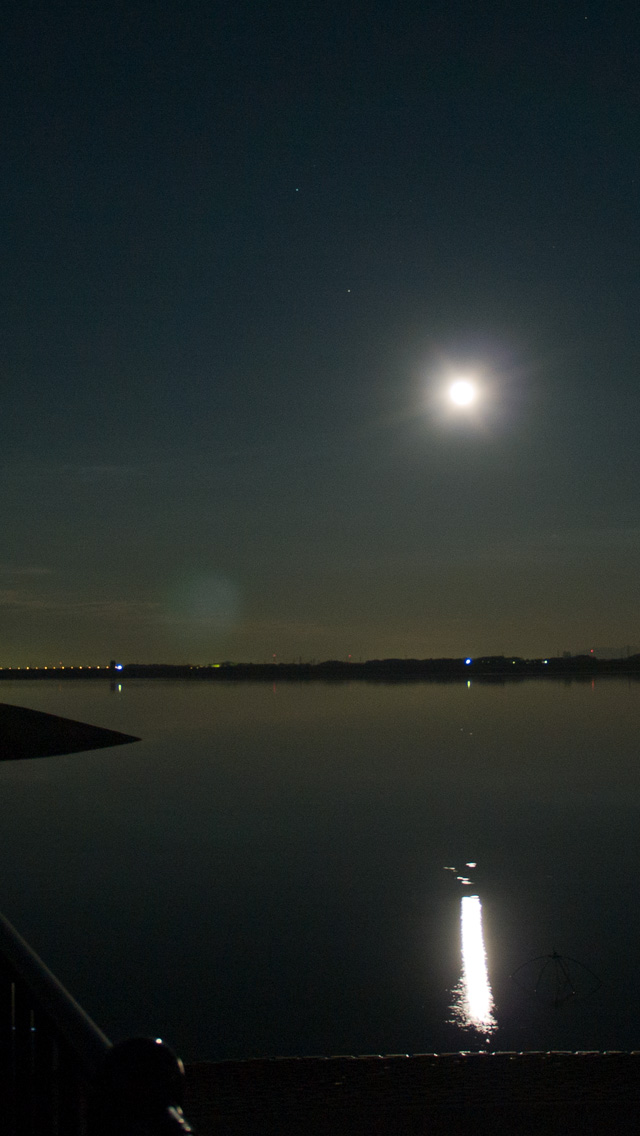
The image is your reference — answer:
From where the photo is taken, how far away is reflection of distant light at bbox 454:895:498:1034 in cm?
1512

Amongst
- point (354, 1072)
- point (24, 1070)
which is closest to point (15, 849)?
point (354, 1072)

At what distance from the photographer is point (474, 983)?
17.3 meters

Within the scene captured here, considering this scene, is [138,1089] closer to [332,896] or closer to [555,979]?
[555,979]

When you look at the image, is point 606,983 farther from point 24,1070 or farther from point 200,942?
point 24,1070

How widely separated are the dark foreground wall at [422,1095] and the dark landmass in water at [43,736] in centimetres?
5883

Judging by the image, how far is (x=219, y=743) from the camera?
240 ft

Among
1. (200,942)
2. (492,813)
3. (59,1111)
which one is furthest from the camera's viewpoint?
(492,813)

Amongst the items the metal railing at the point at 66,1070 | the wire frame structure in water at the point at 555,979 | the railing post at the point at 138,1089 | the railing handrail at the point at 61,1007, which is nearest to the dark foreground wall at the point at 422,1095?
the wire frame structure in water at the point at 555,979

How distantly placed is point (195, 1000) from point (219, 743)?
188 ft

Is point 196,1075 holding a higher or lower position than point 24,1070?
lower

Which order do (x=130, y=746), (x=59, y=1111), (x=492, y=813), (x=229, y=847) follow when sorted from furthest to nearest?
(x=130, y=746), (x=492, y=813), (x=229, y=847), (x=59, y=1111)

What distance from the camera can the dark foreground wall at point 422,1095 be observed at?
8922mm

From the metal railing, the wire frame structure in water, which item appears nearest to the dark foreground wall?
the wire frame structure in water

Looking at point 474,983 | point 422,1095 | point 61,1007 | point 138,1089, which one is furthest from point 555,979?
point 138,1089
